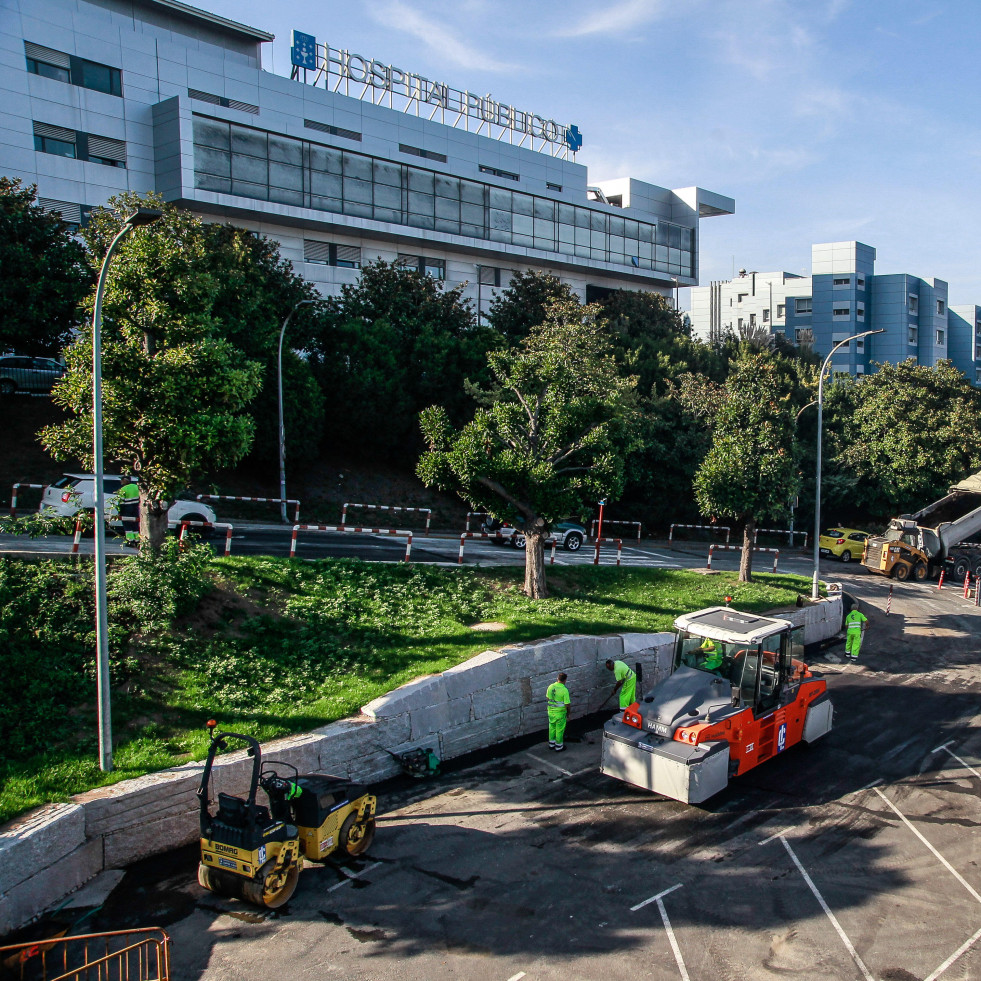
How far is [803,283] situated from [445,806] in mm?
87303

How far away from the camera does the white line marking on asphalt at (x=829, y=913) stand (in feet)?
25.1

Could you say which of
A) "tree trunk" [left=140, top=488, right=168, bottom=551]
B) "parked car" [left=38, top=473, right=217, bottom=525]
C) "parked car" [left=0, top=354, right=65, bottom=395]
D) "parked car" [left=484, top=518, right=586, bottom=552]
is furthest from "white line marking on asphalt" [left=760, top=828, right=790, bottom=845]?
"parked car" [left=0, top=354, right=65, bottom=395]

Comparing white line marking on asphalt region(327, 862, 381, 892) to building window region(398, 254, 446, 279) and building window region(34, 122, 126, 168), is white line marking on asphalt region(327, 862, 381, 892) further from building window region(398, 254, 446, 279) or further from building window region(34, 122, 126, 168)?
building window region(398, 254, 446, 279)

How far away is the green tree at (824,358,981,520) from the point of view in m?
37.6

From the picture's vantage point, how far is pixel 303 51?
4509 centimetres

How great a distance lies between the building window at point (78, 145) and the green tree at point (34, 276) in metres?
10.8

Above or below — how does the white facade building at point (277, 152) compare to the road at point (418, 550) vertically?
above

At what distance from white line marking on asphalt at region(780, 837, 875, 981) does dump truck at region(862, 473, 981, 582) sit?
23.8 metres

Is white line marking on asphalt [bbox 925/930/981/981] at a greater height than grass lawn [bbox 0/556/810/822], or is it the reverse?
grass lawn [bbox 0/556/810/822]

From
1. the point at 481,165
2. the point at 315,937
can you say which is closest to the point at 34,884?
the point at 315,937

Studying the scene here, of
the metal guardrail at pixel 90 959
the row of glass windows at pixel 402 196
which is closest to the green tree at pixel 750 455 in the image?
the metal guardrail at pixel 90 959

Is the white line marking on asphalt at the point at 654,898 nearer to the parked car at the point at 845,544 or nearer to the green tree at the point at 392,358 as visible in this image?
the green tree at the point at 392,358

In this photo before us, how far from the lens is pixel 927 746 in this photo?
1355 cm

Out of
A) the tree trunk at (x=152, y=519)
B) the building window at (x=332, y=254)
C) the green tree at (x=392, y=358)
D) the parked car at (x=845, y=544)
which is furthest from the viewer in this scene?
the building window at (x=332, y=254)
